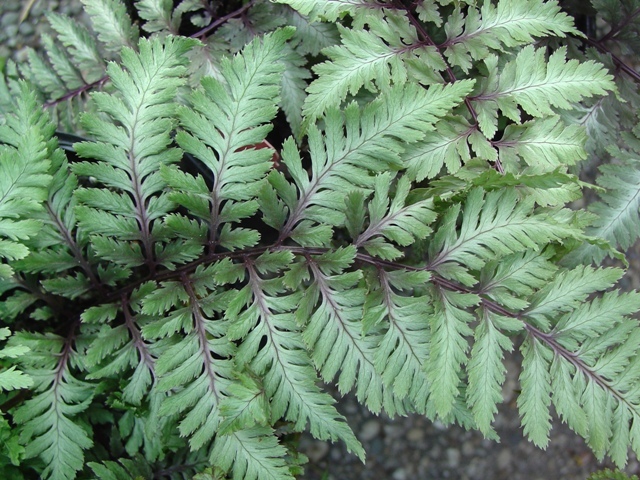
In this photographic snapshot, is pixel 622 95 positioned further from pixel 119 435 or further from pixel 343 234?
pixel 119 435

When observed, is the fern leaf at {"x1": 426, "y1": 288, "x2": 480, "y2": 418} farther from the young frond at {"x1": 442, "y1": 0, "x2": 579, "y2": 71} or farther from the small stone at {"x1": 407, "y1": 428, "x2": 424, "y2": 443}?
the small stone at {"x1": 407, "y1": 428, "x2": 424, "y2": 443}

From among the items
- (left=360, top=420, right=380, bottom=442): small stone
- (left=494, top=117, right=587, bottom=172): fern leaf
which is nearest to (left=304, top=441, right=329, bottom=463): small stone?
(left=360, top=420, right=380, bottom=442): small stone

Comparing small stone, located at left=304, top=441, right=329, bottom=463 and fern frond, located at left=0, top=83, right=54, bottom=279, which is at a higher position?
fern frond, located at left=0, top=83, right=54, bottom=279

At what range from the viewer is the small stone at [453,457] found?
5.82ft

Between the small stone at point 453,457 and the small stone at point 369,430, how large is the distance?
0.23 m

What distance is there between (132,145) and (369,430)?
3.56 feet

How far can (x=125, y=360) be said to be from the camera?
123 centimetres

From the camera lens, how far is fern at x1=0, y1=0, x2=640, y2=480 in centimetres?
112

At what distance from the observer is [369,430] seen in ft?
5.76

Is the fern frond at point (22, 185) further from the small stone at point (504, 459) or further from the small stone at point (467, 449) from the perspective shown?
the small stone at point (504, 459)

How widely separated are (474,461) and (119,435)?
104cm

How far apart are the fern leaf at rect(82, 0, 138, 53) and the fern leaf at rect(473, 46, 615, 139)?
82 cm

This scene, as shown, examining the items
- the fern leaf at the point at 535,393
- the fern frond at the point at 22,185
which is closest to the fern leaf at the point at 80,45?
the fern frond at the point at 22,185

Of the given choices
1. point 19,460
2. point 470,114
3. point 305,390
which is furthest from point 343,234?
point 19,460
